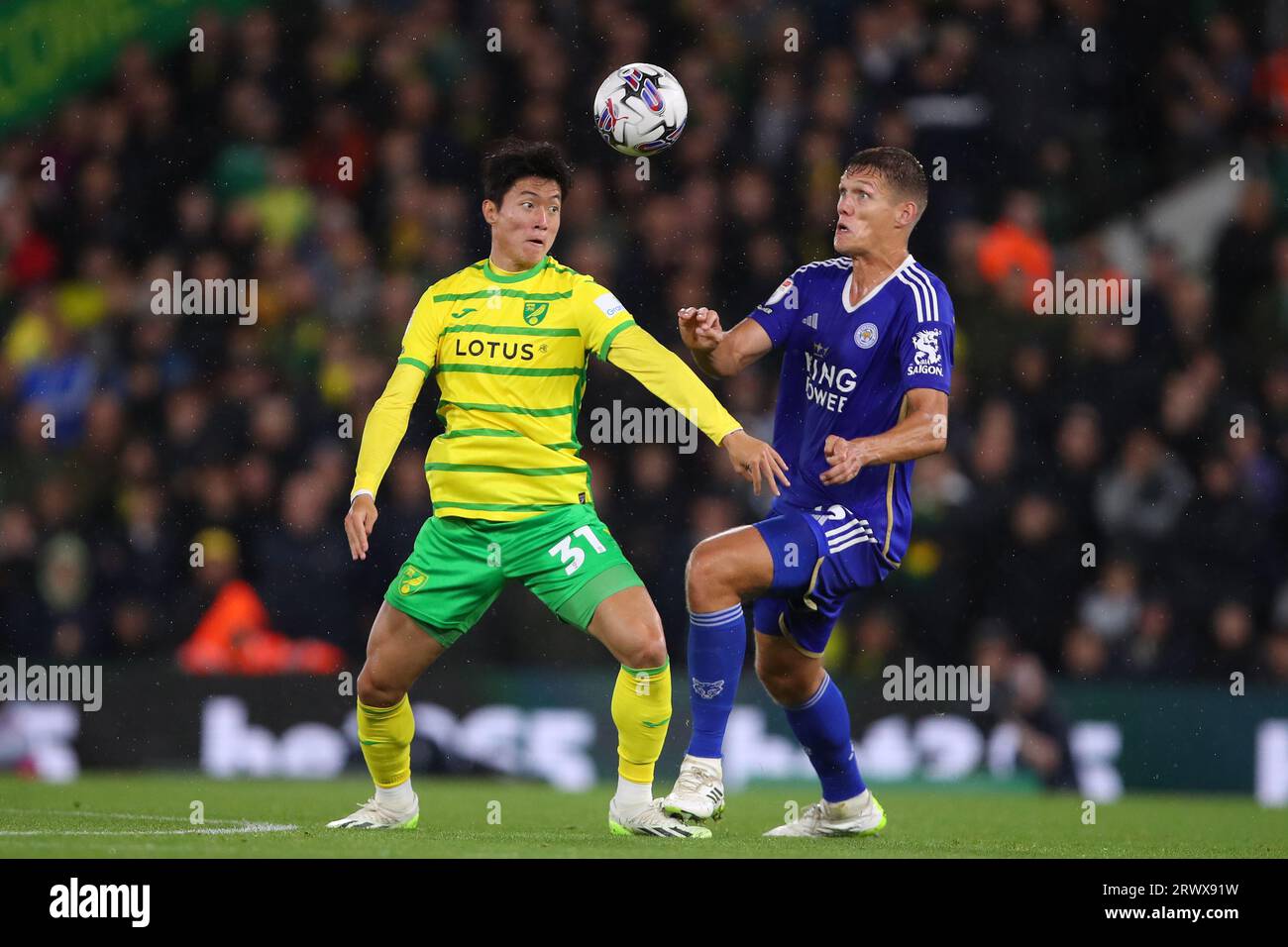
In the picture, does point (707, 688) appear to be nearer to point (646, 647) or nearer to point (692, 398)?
point (646, 647)

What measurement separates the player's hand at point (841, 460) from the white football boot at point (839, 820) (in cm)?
145

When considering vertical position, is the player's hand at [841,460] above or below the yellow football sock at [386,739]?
above

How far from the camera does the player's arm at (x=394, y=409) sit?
22.6ft

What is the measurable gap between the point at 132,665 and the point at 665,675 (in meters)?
5.67

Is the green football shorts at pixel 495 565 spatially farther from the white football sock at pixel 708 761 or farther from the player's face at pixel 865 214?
the player's face at pixel 865 214

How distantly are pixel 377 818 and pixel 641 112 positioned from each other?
9.80ft

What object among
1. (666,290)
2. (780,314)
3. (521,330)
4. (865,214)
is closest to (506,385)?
(521,330)

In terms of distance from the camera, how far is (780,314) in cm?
749

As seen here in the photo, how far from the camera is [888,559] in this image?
7.30m

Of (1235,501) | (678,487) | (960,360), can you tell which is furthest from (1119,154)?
(678,487)

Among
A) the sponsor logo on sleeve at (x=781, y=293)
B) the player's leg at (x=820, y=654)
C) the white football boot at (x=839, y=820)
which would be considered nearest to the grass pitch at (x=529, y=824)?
the white football boot at (x=839, y=820)

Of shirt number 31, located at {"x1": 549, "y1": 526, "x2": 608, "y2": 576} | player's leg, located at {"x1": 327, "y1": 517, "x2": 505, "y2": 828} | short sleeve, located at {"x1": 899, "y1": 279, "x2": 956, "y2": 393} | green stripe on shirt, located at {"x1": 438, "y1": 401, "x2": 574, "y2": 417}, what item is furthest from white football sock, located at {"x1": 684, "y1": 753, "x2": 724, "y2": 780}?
short sleeve, located at {"x1": 899, "y1": 279, "x2": 956, "y2": 393}

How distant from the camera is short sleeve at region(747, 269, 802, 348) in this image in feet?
24.4

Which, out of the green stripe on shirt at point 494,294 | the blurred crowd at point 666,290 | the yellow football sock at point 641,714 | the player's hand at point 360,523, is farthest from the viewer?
the blurred crowd at point 666,290
